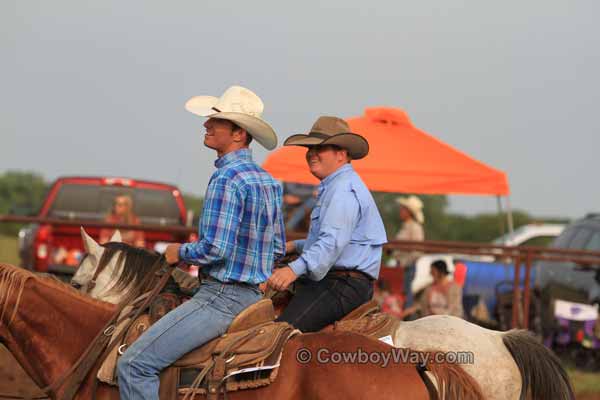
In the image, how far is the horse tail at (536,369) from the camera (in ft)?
17.1

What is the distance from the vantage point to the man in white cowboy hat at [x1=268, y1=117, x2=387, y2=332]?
539 cm

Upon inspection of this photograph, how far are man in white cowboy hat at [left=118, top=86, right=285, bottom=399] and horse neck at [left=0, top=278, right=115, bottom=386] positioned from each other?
15.4 inches

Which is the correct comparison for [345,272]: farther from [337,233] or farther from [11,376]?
[11,376]

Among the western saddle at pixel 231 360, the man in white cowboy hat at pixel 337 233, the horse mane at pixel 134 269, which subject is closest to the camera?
the western saddle at pixel 231 360

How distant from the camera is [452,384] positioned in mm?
4312

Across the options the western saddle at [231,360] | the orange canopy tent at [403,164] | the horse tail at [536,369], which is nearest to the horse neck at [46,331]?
the western saddle at [231,360]

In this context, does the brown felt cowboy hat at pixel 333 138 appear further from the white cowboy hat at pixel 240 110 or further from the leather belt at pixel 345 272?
the white cowboy hat at pixel 240 110

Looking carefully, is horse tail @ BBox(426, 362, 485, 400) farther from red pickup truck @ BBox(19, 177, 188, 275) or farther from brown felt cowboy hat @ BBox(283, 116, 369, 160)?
red pickup truck @ BBox(19, 177, 188, 275)

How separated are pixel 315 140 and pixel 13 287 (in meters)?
2.06

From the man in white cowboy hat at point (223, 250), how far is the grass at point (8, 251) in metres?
8.18

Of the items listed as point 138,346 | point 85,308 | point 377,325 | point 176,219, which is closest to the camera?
point 138,346

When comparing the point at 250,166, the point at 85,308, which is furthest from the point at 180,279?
the point at 250,166

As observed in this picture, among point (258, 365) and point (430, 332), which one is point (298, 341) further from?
point (430, 332)

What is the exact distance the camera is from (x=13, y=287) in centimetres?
458
